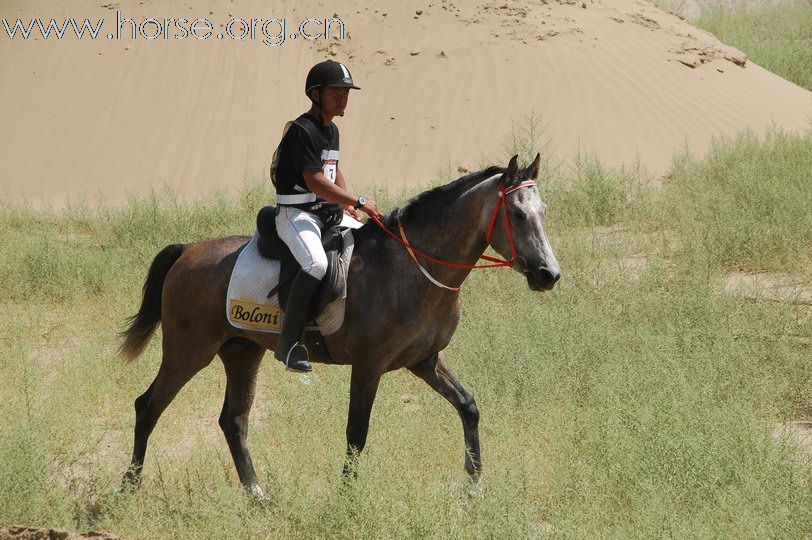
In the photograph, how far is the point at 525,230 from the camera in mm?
5785

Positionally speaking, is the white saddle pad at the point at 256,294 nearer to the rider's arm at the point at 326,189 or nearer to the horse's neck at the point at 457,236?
the rider's arm at the point at 326,189

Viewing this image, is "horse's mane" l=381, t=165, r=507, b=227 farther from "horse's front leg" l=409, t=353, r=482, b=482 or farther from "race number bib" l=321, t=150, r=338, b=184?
"horse's front leg" l=409, t=353, r=482, b=482

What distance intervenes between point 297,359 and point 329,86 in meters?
1.70

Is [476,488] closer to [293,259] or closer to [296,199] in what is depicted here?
[293,259]

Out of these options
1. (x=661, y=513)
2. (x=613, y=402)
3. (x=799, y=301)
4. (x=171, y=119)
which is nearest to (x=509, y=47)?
(x=171, y=119)

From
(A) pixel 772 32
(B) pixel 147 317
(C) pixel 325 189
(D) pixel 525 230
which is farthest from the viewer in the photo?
(A) pixel 772 32

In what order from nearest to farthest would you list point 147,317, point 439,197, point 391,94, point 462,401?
point 439,197 → point 462,401 → point 147,317 → point 391,94

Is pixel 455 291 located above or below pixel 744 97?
above

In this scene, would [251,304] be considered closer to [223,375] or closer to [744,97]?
[223,375]

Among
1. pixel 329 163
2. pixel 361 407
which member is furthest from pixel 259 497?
pixel 329 163

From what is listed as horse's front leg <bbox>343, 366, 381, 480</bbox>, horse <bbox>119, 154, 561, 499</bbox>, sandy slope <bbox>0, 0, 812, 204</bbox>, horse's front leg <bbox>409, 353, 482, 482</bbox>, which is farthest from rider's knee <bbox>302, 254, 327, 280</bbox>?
sandy slope <bbox>0, 0, 812, 204</bbox>

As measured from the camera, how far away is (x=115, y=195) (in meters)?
18.2

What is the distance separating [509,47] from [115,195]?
795 cm

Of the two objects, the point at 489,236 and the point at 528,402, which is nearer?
the point at 489,236
